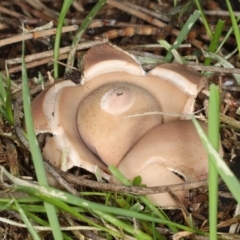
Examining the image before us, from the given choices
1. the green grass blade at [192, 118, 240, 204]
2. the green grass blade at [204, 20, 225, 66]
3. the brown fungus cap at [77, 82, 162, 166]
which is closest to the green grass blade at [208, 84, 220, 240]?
the green grass blade at [192, 118, 240, 204]

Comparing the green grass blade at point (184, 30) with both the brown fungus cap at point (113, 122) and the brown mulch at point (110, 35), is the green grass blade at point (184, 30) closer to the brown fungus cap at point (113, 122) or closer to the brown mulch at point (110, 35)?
the brown mulch at point (110, 35)

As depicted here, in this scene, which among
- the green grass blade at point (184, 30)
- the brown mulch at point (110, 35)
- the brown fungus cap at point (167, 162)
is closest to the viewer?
the brown fungus cap at point (167, 162)

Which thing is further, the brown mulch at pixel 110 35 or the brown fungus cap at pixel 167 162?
the brown mulch at pixel 110 35

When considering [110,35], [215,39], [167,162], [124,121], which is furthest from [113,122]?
[110,35]

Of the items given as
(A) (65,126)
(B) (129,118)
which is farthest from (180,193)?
(A) (65,126)

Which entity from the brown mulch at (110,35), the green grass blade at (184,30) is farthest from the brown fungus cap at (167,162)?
the green grass blade at (184,30)

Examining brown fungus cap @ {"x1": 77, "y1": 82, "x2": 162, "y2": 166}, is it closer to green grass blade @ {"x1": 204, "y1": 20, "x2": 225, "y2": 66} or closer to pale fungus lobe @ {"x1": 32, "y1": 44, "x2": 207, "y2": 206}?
pale fungus lobe @ {"x1": 32, "y1": 44, "x2": 207, "y2": 206}

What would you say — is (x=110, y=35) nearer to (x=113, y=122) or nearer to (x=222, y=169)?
(x=113, y=122)
